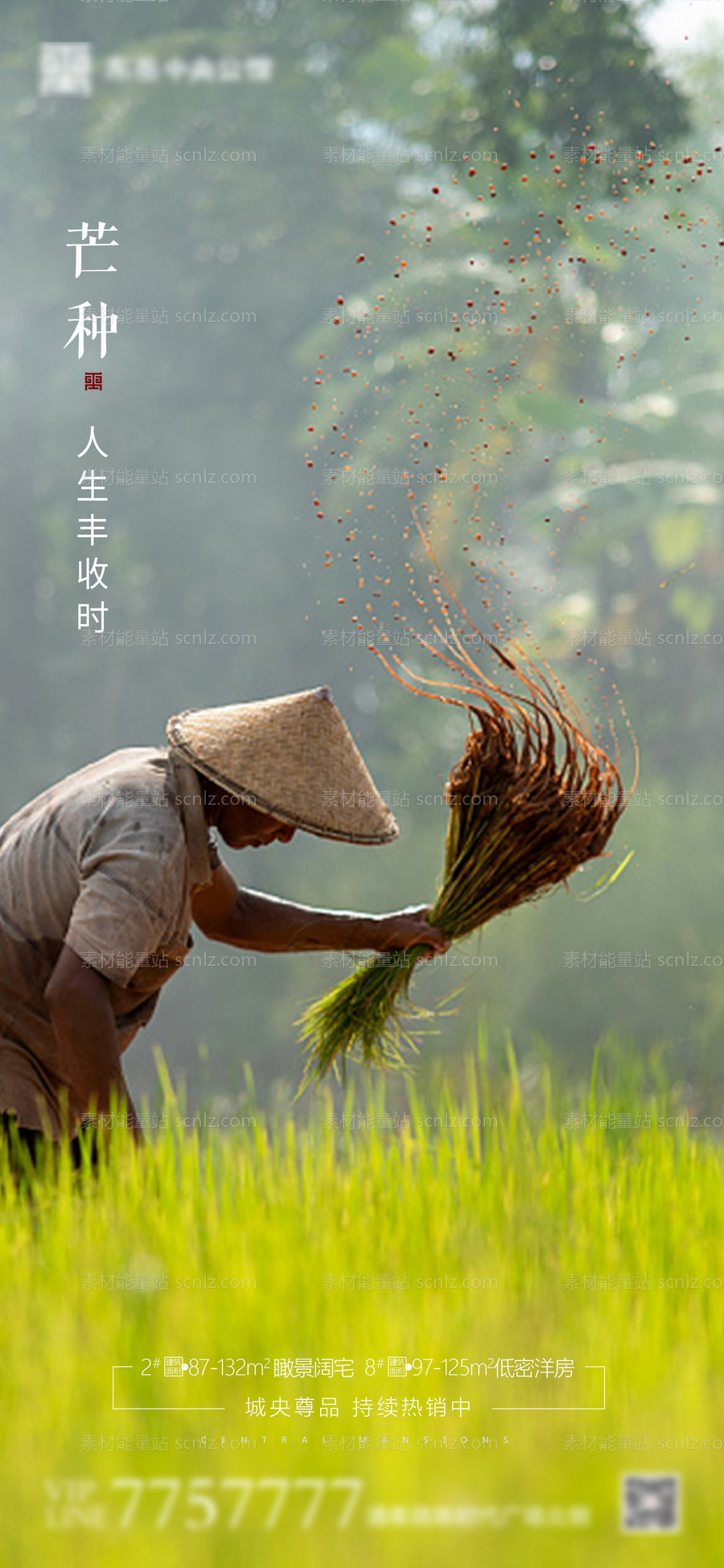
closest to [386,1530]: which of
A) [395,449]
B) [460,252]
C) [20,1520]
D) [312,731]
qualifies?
[20,1520]

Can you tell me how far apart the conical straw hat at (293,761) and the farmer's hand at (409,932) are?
0.89 ft

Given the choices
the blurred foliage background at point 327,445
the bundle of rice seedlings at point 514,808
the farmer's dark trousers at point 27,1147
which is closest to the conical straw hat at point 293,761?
the bundle of rice seedlings at point 514,808

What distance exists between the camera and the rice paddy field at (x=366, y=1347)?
4.51 feet

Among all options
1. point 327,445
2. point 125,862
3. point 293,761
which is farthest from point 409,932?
point 327,445

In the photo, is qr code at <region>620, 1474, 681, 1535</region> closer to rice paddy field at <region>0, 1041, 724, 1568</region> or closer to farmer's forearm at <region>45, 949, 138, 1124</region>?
rice paddy field at <region>0, 1041, 724, 1568</region>

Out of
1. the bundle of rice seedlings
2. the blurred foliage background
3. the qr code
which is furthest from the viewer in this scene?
the blurred foliage background

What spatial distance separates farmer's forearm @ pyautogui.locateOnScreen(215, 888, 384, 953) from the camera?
2654 millimetres

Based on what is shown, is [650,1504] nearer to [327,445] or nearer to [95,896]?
[95,896]

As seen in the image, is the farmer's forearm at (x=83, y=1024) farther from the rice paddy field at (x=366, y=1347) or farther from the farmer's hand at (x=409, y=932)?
the farmer's hand at (x=409, y=932)

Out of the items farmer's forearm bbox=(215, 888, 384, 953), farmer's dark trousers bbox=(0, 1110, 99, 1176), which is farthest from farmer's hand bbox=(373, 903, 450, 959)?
farmer's dark trousers bbox=(0, 1110, 99, 1176)

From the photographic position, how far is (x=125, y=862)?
2.21 metres

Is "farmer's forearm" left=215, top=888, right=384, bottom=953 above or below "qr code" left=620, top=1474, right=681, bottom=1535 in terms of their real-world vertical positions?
above

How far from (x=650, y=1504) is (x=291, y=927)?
1.40 m

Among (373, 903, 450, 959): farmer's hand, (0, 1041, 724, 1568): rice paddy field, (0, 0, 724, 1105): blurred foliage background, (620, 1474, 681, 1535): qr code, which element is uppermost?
(0, 0, 724, 1105): blurred foliage background
